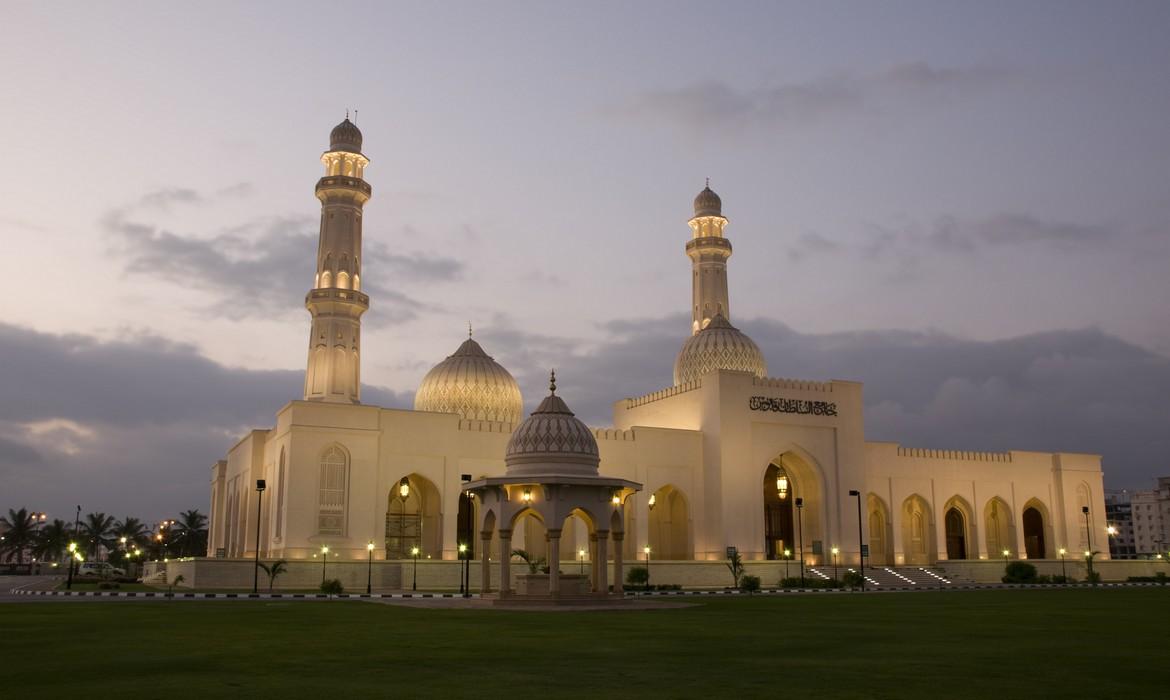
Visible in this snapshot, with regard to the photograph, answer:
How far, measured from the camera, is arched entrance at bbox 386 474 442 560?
4081 centimetres

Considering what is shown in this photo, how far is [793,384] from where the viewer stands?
47.1 m

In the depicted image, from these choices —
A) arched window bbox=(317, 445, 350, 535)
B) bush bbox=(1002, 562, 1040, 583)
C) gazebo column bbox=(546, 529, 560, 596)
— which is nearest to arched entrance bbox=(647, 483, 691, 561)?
bush bbox=(1002, 562, 1040, 583)

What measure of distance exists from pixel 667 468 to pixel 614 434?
112 inches

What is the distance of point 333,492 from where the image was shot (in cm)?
3750

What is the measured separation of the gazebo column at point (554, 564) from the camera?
74.7 ft

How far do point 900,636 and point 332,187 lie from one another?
3520cm

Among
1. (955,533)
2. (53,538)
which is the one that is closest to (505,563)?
(955,533)

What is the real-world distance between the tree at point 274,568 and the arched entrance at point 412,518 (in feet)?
22.0

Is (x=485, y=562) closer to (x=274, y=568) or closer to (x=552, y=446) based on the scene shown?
(x=552, y=446)

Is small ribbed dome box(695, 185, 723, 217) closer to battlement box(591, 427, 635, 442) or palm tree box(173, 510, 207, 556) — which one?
battlement box(591, 427, 635, 442)

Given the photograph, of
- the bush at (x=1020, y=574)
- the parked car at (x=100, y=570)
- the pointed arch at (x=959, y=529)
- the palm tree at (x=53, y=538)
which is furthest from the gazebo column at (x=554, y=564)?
the palm tree at (x=53, y=538)

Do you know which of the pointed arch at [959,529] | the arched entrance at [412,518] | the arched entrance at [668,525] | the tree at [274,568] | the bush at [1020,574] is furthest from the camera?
the pointed arch at [959,529]

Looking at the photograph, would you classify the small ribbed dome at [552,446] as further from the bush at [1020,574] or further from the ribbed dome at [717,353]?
the bush at [1020,574]

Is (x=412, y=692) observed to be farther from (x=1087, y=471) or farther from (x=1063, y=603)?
(x=1087, y=471)
